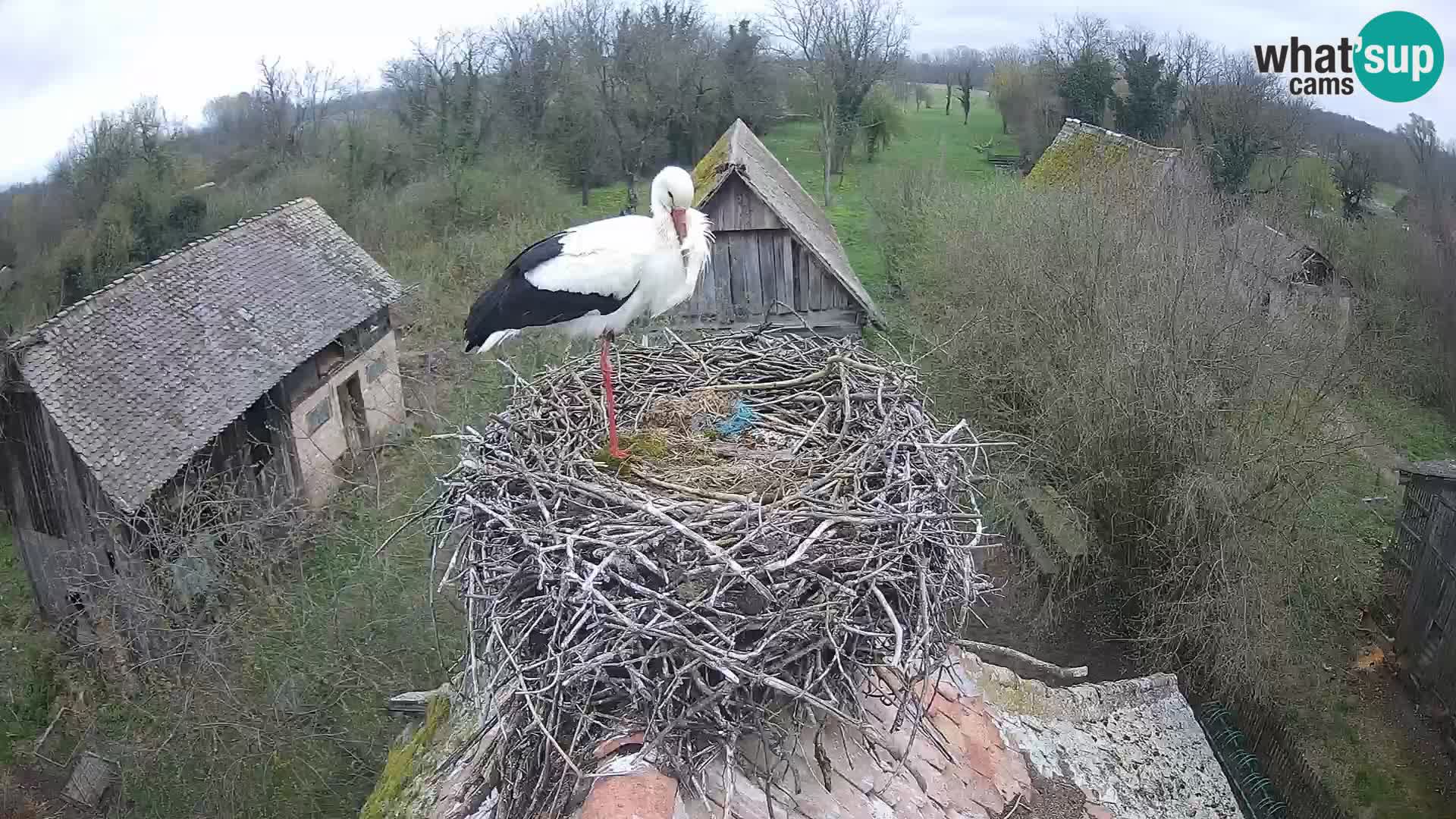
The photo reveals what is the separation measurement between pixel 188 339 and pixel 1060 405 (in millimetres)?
10352

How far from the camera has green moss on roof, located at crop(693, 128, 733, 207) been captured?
11.8 m

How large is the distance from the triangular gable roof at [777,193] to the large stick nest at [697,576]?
610 cm

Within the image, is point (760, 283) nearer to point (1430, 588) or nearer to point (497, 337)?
point (497, 337)

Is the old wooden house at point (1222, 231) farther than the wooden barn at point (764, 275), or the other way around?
the wooden barn at point (764, 275)

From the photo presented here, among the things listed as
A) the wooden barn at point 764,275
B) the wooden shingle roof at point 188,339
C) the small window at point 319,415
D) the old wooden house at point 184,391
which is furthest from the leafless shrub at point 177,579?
the wooden barn at point 764,275

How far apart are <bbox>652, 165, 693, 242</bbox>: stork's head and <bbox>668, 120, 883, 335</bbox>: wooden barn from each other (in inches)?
261

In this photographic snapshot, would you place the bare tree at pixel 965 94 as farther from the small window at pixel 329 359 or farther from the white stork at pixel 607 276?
the white stork at pixel 607 276

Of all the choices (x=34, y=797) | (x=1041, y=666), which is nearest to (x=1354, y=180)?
(x=1041, y=666)

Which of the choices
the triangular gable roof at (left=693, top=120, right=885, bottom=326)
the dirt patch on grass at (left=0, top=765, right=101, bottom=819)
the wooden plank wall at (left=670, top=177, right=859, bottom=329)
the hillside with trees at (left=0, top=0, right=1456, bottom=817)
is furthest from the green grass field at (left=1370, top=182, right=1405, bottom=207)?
the dirt patch on grass at (left=0, top=765, right=101, bottom=819)

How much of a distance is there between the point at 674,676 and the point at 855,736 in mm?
928

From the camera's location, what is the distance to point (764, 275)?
38.5ft

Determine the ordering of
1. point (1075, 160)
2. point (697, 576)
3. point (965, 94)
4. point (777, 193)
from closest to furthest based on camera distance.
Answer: point (697, 576) → point (777, 193) → point (1075, 160) → point (965, 94)

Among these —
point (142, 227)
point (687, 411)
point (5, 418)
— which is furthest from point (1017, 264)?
point (142, 227)

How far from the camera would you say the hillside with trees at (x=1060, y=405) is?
7.64 meters
